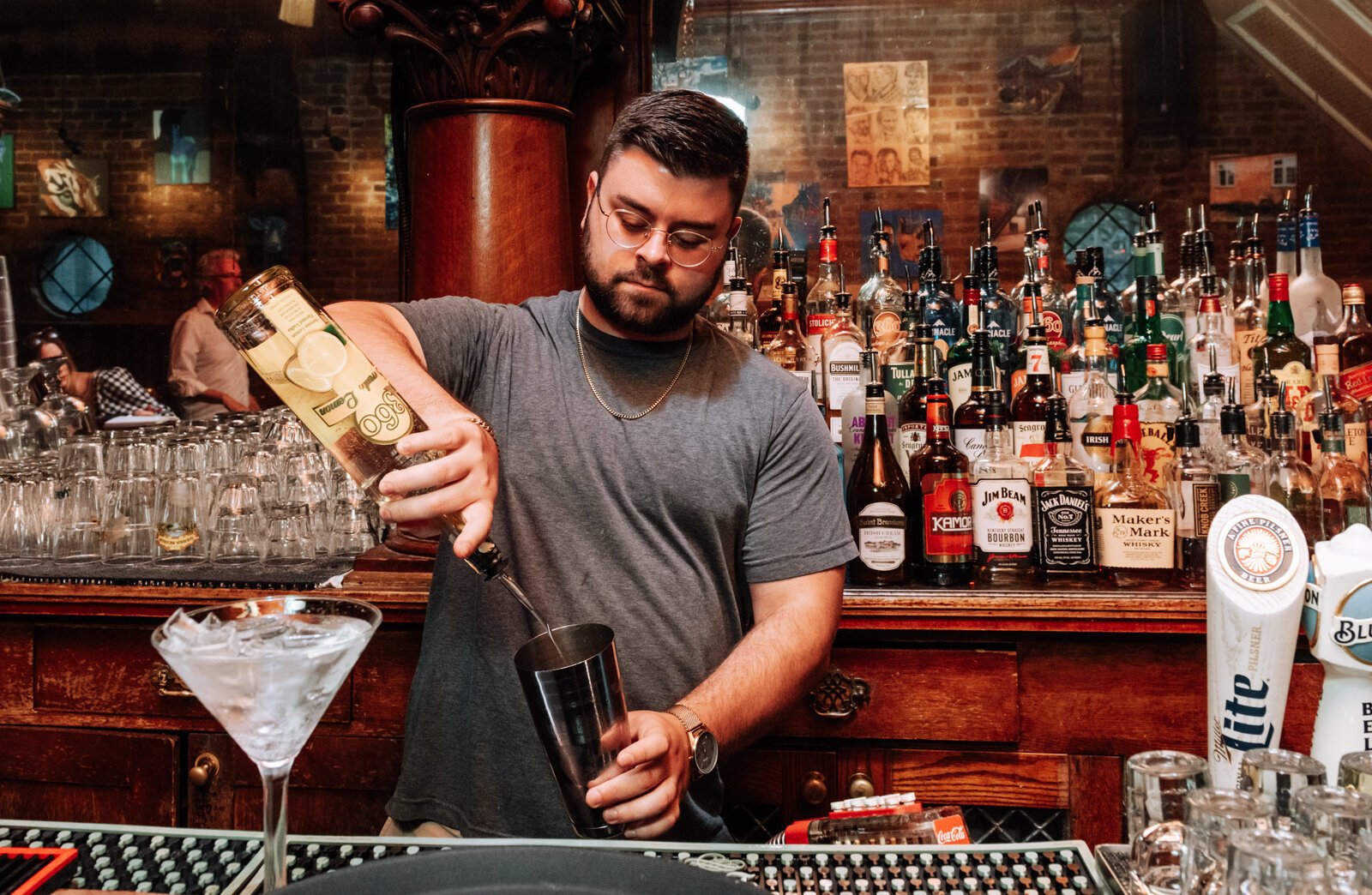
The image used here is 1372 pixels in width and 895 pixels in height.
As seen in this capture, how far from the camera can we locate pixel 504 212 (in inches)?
78.9

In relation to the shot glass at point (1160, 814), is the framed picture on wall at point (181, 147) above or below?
above

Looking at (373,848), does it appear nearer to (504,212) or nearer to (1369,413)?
(504,212)

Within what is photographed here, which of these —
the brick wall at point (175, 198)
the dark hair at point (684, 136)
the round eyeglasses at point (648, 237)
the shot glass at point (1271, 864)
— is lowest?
the shot glass at point (1271, 864)

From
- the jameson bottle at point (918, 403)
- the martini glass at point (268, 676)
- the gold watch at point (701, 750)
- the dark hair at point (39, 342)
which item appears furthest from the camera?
the dark hair at point (39, 342)

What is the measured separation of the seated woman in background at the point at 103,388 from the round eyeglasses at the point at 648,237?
4.00 meters

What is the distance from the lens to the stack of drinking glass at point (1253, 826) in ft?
1.65


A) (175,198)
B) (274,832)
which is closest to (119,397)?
(175,198)

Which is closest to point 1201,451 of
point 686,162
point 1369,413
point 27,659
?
point 1369,413

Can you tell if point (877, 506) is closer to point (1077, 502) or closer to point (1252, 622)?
point (1077, 502)

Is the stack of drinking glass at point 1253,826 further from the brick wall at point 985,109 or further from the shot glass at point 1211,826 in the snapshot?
the brick wall at point 985,109

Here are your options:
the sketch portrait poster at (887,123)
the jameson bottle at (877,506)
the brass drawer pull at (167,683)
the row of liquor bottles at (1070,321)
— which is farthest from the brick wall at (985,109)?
the brass drawer pull at (167,683)

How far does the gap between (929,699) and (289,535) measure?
120cm

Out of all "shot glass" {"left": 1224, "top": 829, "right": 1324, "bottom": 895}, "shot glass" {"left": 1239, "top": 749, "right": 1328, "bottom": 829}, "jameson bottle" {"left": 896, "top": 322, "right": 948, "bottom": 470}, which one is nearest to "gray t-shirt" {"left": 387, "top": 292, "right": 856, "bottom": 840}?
"jameson bottle" {"left": 896, "top": 322, "right": 948, "bottom": 470}

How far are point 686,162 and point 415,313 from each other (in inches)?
17.1
